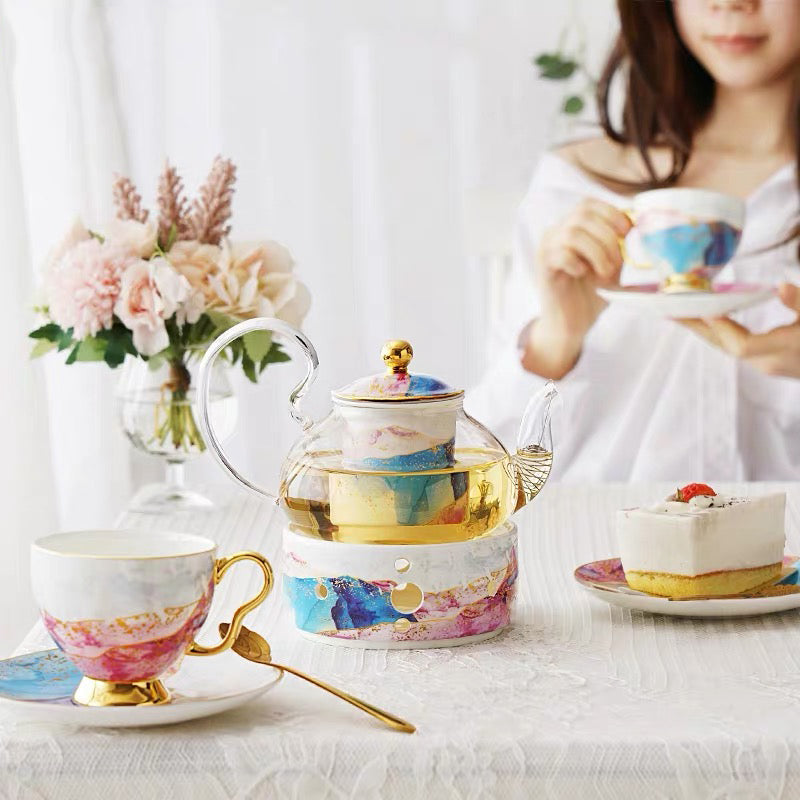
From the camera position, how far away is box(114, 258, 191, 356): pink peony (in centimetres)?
111

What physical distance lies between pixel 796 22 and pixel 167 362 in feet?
4.10

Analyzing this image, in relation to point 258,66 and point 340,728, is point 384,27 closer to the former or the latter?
point 258,66

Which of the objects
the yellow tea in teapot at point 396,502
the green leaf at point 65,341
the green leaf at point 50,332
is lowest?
the yellow tea in teapot at point 396,502

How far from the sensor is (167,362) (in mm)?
1205

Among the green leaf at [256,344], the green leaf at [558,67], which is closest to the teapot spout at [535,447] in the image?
the green leaf at [256,344]

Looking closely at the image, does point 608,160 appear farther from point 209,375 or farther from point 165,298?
point 209,375

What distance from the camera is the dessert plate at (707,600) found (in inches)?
31.0

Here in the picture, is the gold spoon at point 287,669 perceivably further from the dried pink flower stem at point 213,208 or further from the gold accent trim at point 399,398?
the dried pink flower stem at point 213,208

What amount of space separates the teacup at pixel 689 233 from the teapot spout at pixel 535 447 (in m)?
0.66

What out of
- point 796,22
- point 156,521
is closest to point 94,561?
point 156,521

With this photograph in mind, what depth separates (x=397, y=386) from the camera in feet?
2.53

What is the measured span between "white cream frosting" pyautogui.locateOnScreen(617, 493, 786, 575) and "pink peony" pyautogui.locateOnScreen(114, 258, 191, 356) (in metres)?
0.48

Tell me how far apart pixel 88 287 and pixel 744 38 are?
48.0 inches

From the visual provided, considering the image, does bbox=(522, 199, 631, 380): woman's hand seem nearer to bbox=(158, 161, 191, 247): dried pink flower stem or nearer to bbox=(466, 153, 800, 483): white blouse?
bbox=(466, 153, 800, 483): white blouse
